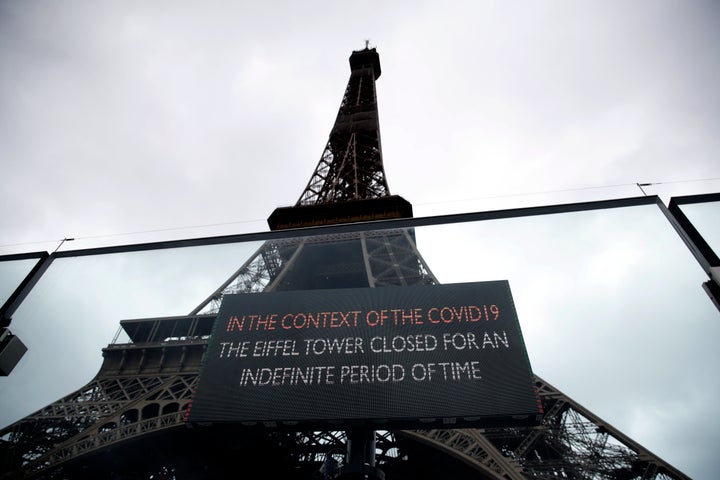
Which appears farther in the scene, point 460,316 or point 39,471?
point 39,471

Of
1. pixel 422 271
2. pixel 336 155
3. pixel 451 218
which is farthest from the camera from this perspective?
pixel 336 155

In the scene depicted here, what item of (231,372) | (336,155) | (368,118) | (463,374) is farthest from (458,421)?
(368,118)

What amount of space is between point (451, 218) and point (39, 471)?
1517cm

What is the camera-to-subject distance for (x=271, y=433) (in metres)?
16.0

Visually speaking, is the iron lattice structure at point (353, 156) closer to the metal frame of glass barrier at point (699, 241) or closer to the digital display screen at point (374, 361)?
the digital display screen at point (374, 361)

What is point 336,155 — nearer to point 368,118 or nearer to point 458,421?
point 368,118

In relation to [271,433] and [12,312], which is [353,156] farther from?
[12,312]

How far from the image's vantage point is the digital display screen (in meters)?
6.04

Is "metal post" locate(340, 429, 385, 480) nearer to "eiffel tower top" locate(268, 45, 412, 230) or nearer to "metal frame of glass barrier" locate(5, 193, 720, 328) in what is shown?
"metal frame of glass barrier" locate(5, 193, 720, 328)

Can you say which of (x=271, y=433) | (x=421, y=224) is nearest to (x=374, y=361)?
(x=421, y=224)

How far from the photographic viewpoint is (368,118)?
32.9m

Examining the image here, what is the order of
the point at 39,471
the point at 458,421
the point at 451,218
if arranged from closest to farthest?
1. the point at 458,421
2. the point at 451,218
3. the point at 39,471

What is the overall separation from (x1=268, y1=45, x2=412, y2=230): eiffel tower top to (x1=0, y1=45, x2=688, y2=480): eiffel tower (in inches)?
4.4

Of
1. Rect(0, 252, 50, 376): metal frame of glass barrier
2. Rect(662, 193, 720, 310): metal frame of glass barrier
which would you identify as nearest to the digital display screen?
Rect(0, 252, 50, 376): metal frame of glass barrier
